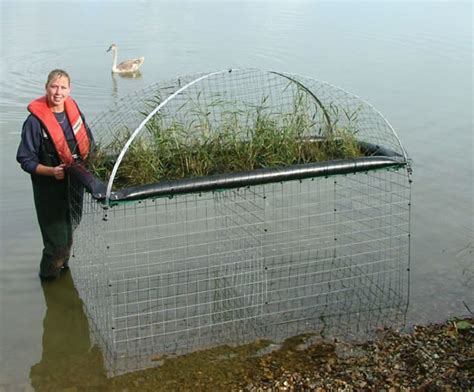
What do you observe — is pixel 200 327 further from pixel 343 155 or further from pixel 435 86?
pixel 435 86

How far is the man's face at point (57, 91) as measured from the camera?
5492 mm

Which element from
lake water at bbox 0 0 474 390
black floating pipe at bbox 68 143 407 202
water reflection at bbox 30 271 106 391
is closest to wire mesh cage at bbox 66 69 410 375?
black floating pipe at bbox 68 143 407 202

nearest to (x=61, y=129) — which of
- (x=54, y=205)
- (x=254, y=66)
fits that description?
(x=54, y=205)

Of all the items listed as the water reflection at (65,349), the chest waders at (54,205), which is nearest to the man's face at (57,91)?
the chest waders at (54,205)

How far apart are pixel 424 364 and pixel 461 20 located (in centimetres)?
2557

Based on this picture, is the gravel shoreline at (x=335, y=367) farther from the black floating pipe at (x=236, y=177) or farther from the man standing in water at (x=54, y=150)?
the man standing in water at (x=54, y=150)

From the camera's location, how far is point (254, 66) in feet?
55.8

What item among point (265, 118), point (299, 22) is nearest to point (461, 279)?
point (265, 118)

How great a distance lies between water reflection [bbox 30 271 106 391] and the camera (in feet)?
17.1

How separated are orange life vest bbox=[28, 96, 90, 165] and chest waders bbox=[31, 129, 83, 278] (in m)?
0.07

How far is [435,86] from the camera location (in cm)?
1511

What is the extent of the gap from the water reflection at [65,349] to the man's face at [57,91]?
72.3 inches

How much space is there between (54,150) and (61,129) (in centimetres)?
18

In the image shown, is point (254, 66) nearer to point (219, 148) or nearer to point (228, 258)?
point (228, 258)
